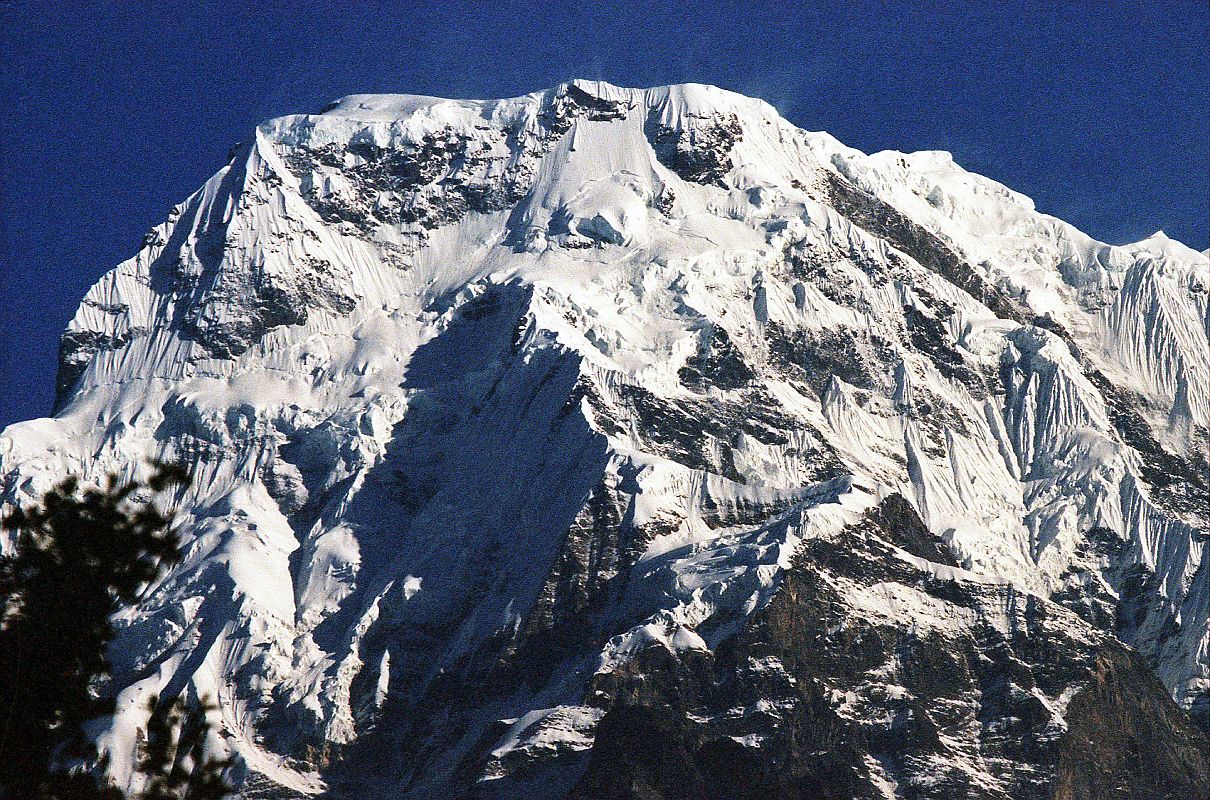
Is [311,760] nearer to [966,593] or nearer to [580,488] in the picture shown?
[580,488]

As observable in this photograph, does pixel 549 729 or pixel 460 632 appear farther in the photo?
pixel 460 632

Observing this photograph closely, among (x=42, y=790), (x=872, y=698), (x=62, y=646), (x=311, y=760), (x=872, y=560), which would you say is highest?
(x=872, y=560)

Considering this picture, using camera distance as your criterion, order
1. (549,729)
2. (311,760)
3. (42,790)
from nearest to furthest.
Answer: (42,790) → (549,729) → (311,760)

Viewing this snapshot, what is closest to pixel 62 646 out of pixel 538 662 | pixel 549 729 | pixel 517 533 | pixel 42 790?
pixel 42 790

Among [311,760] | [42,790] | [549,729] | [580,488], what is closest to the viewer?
[42,790]

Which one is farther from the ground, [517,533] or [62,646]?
[517,533]

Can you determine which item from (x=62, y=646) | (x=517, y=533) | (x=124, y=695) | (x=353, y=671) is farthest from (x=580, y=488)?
(x=62, y=646)
